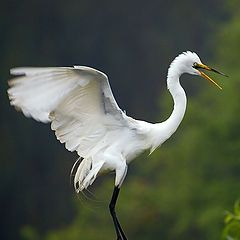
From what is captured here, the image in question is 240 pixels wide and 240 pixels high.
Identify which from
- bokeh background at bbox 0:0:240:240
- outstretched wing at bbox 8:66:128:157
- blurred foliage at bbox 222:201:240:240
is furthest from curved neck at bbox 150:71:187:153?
bokeh background at bbox 0:0:240:240

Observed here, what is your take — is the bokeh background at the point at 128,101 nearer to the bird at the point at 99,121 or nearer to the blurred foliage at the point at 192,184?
the blurred foliage at the point at 192,184

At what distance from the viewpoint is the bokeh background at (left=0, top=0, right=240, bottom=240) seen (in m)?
17.8

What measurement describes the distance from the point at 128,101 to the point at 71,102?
1681cm

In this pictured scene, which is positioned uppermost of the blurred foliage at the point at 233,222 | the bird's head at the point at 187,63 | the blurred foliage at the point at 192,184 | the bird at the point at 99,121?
the bird's head at the point at 187,63

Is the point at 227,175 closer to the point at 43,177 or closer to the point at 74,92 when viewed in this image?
the point at 43,177

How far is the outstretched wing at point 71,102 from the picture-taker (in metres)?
5.21

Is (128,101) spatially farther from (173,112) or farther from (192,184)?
(173,112)


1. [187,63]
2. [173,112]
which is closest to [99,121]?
[173,112]

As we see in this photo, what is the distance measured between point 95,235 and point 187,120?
2327 millimetres

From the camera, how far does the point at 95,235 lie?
1744cm

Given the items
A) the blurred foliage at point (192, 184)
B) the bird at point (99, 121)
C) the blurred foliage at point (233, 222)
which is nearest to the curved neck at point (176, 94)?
the bird at point (99, 121)

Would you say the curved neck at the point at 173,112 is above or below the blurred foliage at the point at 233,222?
above

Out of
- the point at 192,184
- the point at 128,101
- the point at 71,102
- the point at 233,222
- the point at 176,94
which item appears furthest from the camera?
the point at 128,101

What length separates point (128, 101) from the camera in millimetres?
22516
